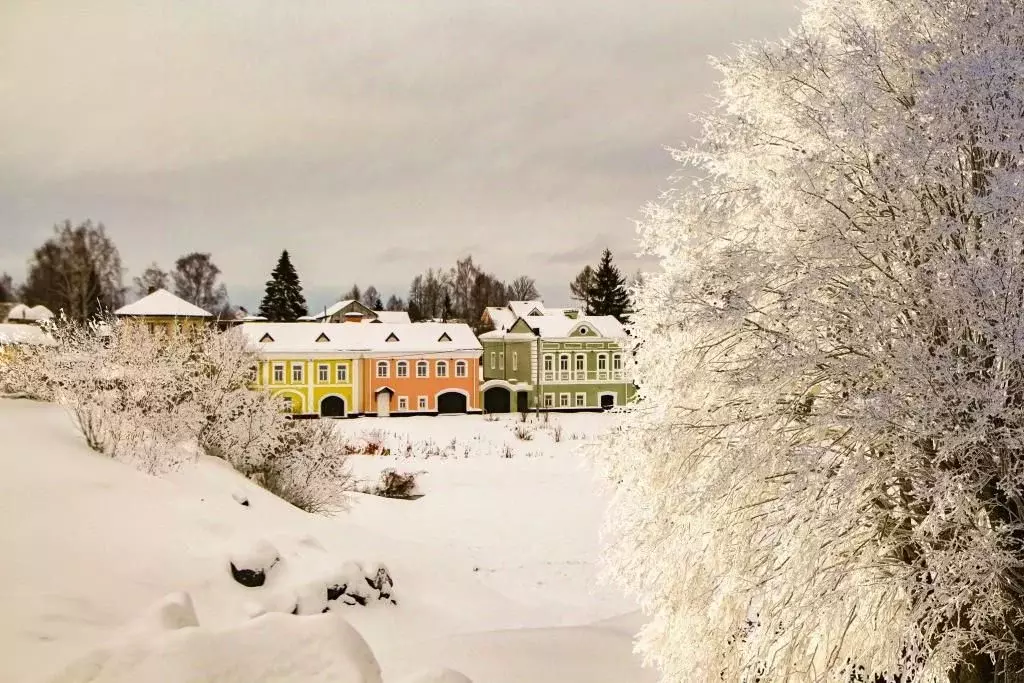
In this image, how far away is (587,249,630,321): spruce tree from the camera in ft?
23.6

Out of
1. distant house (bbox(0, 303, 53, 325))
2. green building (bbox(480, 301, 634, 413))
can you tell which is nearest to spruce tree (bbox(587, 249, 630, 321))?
green building (bbox(480, 301, 634, 413))

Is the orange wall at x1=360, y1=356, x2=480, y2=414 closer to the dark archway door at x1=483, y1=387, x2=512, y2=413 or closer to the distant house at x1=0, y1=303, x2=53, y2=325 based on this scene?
the dark archway door at x1=483, y1=387, x2=512, y2=413

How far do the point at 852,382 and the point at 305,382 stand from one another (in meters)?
7.39

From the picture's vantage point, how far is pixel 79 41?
2986 millimetres

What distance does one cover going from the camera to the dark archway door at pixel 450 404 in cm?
1064

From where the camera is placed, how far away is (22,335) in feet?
15.1

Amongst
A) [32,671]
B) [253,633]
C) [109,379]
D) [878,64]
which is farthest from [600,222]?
[109,379]

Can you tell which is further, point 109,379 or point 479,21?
point 109,379

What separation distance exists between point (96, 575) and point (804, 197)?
4463 millimetres

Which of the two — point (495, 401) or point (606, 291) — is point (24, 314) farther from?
point (495, 401)

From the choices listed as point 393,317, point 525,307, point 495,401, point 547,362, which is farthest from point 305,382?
A: point 525,307

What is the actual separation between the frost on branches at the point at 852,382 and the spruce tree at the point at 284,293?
8.79 ft

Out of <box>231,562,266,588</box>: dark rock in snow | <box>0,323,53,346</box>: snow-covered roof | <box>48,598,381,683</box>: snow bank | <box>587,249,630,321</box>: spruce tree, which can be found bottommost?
<box>231,562,266,588</box>: dark rock in snow

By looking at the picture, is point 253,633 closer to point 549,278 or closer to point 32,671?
point 32,671
